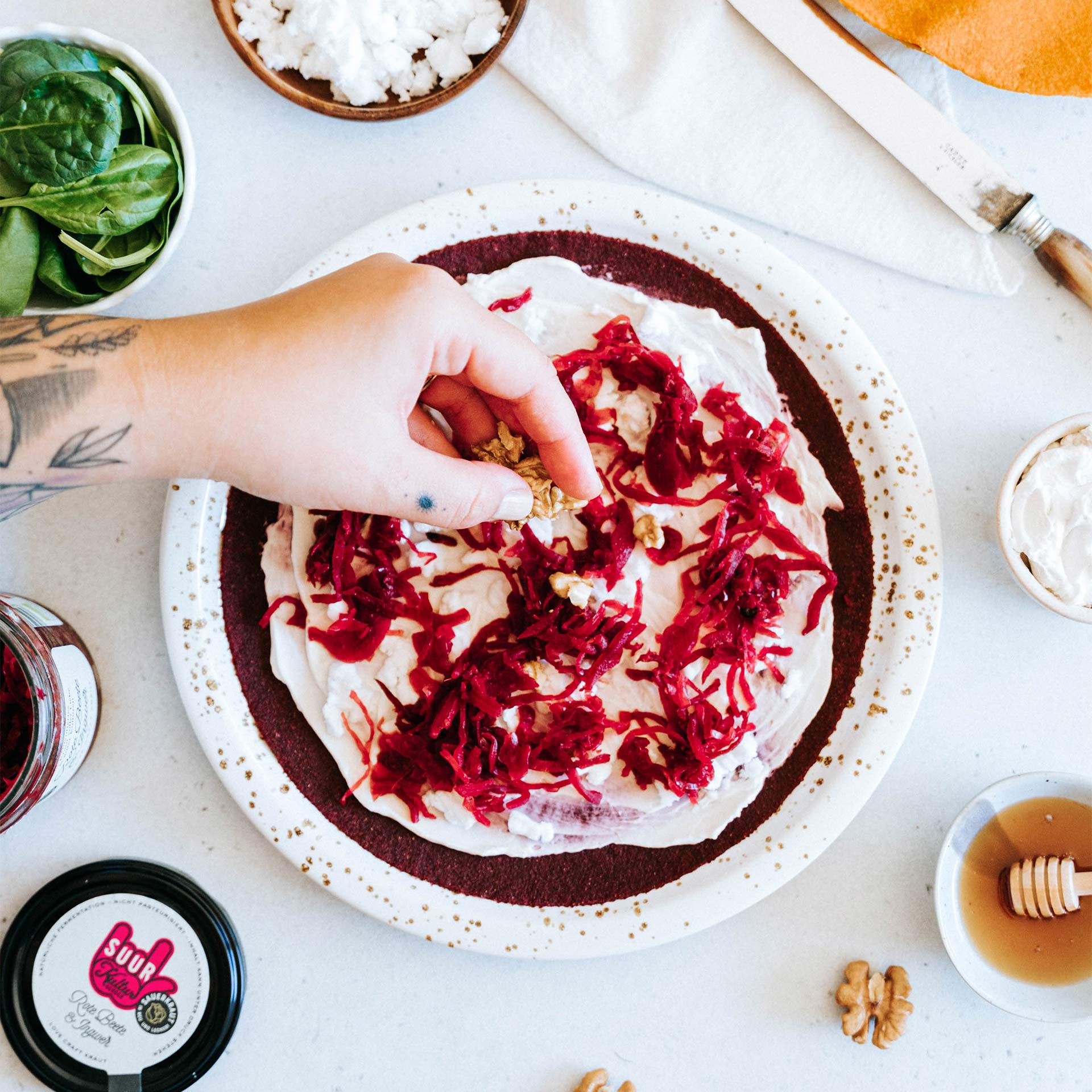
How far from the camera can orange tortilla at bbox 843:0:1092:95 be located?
1157 millimetres

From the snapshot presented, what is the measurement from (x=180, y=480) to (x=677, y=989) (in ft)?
3.24

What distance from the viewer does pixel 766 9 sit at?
1.21m

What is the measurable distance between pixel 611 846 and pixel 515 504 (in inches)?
19.7

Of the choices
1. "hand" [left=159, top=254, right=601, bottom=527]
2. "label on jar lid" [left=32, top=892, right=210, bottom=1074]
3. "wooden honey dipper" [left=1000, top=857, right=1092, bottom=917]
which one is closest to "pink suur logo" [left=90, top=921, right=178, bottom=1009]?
"label on jar lid" [left=32, top=892, right=210, bottom=1074]

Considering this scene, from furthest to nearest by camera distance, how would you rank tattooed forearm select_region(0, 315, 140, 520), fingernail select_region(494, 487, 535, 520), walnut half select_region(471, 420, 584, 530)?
1. walnut half select_region(471, 420, 584, 530)
2. fingernail select_region(494, 487, 535, 520)
3. tattooed forearm select_region(0, 315, 140, 520)

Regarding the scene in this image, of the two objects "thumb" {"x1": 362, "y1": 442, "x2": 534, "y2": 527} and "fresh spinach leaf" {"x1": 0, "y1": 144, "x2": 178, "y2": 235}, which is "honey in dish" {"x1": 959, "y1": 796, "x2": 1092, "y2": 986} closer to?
"thumb" {"x1": 362, "y1": 442, "x2": 534, "y2": 527}

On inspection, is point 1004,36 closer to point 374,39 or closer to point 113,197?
point 374,39

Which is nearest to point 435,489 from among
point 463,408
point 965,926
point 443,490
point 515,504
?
point 443,490


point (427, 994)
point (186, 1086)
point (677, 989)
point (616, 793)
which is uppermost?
point (616, 793)

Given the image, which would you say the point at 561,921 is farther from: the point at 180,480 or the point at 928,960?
the point at 180,480

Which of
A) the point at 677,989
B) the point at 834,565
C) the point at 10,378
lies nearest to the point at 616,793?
the point at 677,989

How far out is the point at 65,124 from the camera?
3.46ft

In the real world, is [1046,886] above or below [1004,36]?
below

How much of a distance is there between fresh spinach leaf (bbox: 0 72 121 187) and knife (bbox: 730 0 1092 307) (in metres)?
0.85
